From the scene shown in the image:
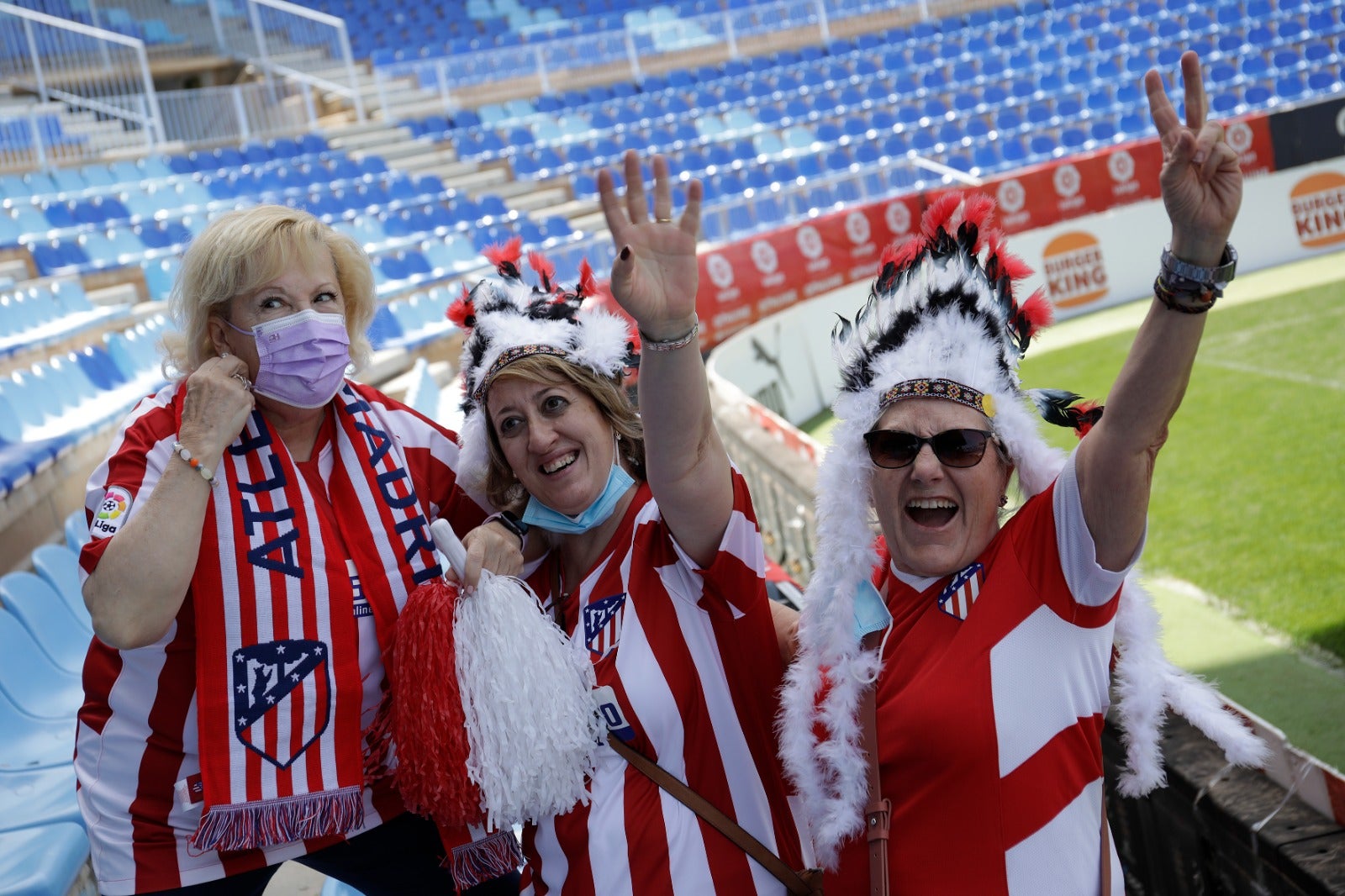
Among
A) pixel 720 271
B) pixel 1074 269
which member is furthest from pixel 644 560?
pixel 1074 269

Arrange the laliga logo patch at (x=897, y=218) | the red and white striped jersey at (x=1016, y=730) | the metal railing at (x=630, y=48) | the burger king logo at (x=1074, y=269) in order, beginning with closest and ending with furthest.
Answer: the red and white striped jersey at (x=1016, y=730) < the burger king logo at (x=1074, y=269) < the laliga logo patch at (x=897, y=218) < the metal railing at (x=630, y=48)

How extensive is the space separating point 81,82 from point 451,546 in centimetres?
1660

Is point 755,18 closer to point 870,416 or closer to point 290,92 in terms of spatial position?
point 290,92

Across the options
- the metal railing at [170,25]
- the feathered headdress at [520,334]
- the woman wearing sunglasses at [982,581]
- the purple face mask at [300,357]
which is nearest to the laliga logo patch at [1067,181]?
the feathered headdress at [520,334]

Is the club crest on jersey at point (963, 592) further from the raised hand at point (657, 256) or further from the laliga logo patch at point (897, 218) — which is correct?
the laliga logo patch at point (897, 218)

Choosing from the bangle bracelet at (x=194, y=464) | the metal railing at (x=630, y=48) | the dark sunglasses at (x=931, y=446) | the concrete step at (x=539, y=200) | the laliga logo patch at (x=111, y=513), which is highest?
the metal railing at (x=630, y=48)

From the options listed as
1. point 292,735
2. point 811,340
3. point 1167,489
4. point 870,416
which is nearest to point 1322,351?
point 1167,489

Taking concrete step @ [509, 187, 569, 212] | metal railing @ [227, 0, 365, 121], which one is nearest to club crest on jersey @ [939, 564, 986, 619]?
concrete step @ [509, 187, 569, 212]

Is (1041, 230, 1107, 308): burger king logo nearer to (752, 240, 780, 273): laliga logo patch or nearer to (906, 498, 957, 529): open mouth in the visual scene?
(752, 240, 780, 273): laliga logo patch

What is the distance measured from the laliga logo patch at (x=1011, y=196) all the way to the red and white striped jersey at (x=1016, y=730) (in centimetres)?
1296

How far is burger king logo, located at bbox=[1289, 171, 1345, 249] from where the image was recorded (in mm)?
13148

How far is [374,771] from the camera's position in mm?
2010

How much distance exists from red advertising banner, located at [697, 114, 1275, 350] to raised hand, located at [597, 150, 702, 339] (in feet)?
32.1

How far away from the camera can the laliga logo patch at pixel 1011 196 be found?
45.1 feet
